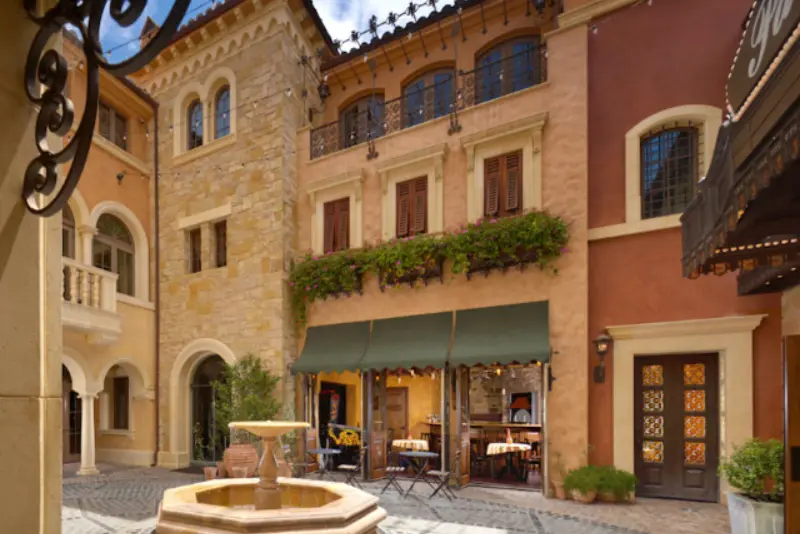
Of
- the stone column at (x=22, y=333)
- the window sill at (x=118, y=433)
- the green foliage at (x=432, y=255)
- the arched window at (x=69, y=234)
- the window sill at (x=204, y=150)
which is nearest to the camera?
the stone column at (x=22, y=333)

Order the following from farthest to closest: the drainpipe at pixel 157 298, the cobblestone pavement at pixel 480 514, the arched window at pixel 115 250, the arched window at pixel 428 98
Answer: the drainpipe at pixel 157 298
the arched window at pixel 115 250
the arched window at pixel 428 98
the cobblestone pavement at pixel 480 514

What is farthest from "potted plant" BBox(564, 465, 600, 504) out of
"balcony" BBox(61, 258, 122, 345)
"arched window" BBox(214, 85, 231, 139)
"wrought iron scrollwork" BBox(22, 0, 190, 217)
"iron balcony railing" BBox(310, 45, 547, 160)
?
"arched window" BBox(214, 85, 231, 139)

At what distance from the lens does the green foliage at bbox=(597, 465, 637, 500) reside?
A: 8516 millimetres

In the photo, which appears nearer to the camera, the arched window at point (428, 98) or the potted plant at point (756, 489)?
the potted plant at point (756, 489)

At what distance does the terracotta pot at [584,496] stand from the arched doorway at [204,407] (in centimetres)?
830

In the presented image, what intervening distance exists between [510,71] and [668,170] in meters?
4.12

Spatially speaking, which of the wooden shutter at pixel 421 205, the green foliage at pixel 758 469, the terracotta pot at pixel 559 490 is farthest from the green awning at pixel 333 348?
the green foliage at pixel 758 469

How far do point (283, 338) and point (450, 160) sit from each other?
5.21 meters

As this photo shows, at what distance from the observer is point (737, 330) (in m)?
8.19

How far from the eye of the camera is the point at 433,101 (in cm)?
1247

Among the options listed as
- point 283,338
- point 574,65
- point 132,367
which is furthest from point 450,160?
point 132,367

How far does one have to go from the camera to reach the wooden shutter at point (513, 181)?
33.7 feet

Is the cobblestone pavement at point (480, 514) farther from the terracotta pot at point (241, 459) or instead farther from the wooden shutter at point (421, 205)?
the wooden shutter at point (421, 205)

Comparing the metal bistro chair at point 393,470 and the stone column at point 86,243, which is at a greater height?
the stone column at point 86,243
